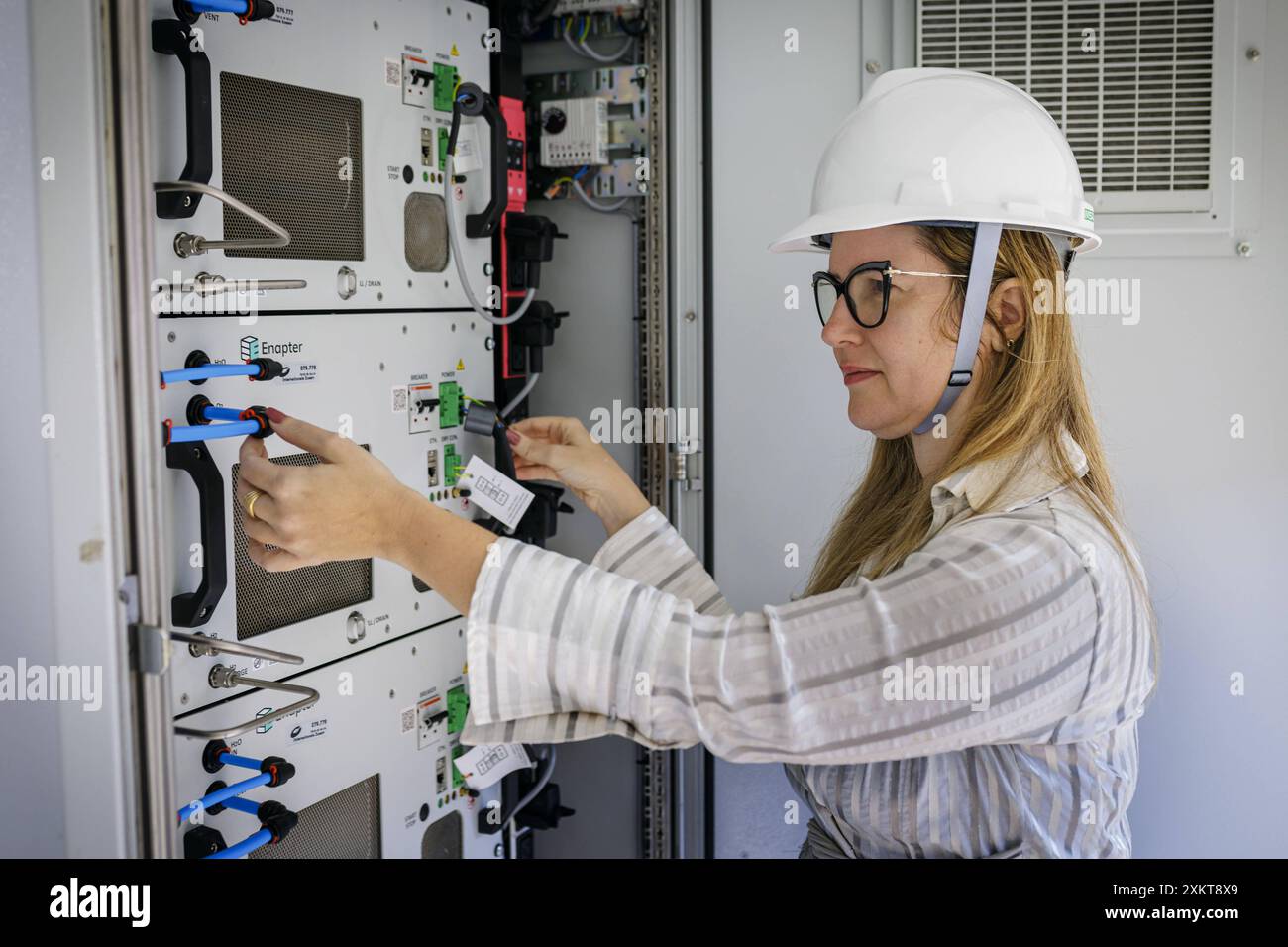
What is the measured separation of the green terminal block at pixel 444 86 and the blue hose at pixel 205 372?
35.1 inches

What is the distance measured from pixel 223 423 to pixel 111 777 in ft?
1.88

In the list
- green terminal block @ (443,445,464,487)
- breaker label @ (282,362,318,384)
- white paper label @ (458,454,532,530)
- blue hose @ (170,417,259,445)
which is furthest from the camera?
green terminal block @ (443,445,464,487)

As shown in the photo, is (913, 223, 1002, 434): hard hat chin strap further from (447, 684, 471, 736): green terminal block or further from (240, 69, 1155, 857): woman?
(447, 684, 471, 736): green terminal block

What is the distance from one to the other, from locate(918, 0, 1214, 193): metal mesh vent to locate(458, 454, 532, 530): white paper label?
1420mm

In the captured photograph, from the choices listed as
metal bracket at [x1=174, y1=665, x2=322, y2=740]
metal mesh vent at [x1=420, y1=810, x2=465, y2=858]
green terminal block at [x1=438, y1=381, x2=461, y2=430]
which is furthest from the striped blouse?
metal mesh vent at [x1=420, y1=810, x2=465, y2=858]

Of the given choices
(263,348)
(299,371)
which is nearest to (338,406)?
(299,371)

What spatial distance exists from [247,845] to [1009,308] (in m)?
1.53

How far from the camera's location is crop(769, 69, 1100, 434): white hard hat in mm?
1651

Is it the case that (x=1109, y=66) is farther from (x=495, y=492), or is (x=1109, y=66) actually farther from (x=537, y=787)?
(x=537, y=787)

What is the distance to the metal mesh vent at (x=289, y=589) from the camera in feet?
6.77

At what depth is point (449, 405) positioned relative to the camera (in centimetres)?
259
